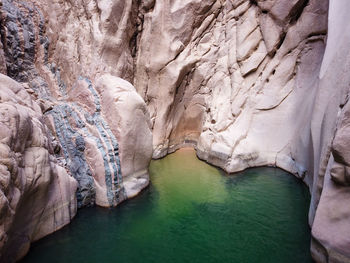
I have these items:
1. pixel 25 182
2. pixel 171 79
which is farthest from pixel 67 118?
pixel 171 79

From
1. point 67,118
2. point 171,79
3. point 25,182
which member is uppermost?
point 171,79

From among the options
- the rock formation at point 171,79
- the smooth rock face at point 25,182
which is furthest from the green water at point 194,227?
the rock formation at point 171,79

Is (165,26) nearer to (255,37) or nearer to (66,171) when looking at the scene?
(255,37)

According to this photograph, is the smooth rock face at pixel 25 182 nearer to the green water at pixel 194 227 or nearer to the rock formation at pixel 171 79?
the rock formation at pixel 171 79

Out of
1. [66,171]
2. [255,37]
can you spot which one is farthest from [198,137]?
[66,171]

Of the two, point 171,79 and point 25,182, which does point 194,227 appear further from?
point 171,79

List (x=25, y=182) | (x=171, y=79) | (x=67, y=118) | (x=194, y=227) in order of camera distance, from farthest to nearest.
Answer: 1. (x=171, y=79)
2. (x=67, y=118)
3. (x=194, y=227)
4. (x=25, y=182)

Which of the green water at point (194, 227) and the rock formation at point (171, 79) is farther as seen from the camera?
the rock formation at point (171, 79)

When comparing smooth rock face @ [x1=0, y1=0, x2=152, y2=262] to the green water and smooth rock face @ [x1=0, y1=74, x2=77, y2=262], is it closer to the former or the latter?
smooth rock face @ [x1=0, y1=74, x2=77, y2=262]
